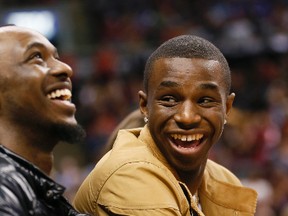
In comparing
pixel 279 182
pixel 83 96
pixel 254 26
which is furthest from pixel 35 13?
pixel 279 182

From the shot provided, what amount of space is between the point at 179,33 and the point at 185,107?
733cm

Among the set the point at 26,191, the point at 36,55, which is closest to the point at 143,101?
the point at 36,55

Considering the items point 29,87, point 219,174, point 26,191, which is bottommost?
point 219,174

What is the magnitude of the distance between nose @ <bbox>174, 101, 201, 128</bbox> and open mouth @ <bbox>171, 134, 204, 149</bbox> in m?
0.04

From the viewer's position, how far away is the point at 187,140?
2.61 meters

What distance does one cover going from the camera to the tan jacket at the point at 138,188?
2.45 meters

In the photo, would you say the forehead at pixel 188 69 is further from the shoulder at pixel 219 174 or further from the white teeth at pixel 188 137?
the shoulder at pixel 219 174

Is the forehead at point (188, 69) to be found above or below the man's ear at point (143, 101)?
above

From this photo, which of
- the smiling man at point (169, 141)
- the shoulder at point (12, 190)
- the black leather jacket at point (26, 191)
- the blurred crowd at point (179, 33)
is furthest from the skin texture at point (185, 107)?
the blurred crowd at point (179, 33)

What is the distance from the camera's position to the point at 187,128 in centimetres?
259

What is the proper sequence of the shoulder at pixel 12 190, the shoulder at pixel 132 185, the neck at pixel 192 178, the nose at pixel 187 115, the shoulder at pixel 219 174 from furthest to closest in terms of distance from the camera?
the shoulder at pixel 219 174
the neck at pixel 192 178
the nose at pixel 187 115
the shoulder at pixel 132 185
the shoulder at pixel 12 190

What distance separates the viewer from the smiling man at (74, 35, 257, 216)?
248 centimetres

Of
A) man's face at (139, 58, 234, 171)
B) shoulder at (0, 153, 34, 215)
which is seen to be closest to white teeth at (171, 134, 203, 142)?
man's face at (139, 58, 234, 171)

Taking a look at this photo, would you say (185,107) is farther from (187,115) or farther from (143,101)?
(143,101)
